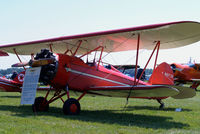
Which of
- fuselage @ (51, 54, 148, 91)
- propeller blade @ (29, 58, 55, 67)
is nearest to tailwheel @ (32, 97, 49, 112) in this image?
fuselage @ (51, 54, 148, 91)

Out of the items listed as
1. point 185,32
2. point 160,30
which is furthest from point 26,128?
point 185,32

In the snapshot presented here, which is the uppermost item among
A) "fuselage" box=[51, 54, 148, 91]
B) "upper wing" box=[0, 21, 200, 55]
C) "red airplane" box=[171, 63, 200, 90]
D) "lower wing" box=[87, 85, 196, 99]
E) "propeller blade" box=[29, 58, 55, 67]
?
"upper wing" box=[0, 21, 200, 55]

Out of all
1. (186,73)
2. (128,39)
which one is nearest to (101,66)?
(128,39)

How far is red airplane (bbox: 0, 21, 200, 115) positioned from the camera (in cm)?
622

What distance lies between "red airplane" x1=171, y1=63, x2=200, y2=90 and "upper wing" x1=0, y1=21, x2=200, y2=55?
A: 45.3 ft

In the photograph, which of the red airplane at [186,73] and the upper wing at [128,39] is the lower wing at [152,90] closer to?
the upper wing at [128,39]

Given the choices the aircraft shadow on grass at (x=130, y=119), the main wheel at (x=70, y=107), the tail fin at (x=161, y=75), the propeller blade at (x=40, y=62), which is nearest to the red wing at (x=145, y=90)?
the aircraft shadow on grass at (x=130, y=119)

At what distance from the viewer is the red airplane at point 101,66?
6219 millimetres

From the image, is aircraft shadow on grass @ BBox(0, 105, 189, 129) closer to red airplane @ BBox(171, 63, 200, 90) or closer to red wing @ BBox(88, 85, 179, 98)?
red wing @ BBox(88, 85, 179, 98)

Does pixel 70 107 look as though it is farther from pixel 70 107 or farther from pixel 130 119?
pixel 130 119

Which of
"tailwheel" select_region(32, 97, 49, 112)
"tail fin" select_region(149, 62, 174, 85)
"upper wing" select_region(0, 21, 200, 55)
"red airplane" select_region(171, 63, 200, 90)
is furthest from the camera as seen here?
"red airplane" select_region(171, 63, 200, 90)

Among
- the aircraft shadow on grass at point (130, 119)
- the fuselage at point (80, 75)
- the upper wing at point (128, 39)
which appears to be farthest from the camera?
the fuselage at point (80, 75)

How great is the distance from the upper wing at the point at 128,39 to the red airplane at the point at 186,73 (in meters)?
13.8

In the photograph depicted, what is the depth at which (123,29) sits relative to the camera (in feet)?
20.6
